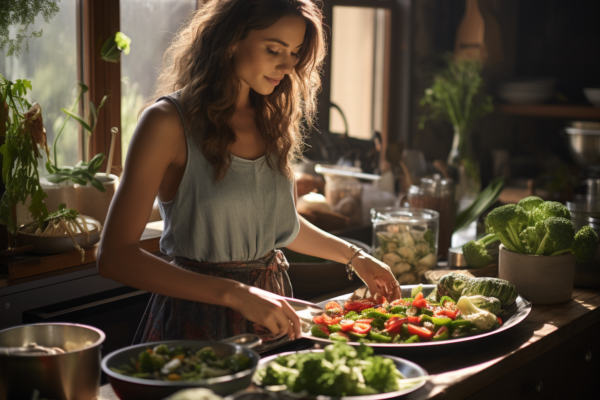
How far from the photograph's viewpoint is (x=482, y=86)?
11.1ft

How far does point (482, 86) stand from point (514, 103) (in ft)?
0.65

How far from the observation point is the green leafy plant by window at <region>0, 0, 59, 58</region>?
1980 mm

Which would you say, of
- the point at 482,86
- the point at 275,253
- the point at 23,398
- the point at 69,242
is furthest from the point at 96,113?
the point at 482,86

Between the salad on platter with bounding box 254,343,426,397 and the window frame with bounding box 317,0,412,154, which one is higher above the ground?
the window frame with bounding box 317,0,412,154

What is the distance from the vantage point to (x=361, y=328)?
4.24 ft

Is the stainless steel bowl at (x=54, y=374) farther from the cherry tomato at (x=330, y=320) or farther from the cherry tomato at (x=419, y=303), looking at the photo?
the cherry tomato at (x=419, y=303)

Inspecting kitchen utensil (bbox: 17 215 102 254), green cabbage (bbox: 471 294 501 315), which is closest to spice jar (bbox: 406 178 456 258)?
green cabbage (bbox: 471 294 501 315)

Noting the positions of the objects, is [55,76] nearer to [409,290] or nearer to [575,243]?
[409,290]

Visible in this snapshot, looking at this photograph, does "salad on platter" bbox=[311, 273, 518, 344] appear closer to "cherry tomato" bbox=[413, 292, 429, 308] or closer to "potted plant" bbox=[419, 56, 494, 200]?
"cherry tomato" bbox=[413, 292, 429, 308]

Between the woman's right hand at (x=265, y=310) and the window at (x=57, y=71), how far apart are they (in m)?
1.37

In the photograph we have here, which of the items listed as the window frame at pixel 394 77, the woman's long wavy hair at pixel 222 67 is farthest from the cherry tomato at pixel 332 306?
the window frame at pixel 394 77

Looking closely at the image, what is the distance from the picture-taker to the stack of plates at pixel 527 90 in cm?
330

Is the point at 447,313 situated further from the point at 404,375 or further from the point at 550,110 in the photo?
the point at 550,110

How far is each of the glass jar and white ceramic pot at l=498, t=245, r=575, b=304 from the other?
0.43m
